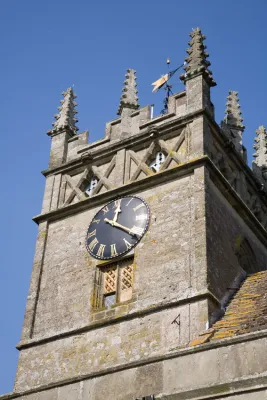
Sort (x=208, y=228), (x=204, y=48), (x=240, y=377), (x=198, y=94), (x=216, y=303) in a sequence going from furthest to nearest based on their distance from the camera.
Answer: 1. (x=204, y=48)
2. (x=198, y=94)
3. (x=208, y=228)
4. (x=216, y=303)
5. (x=240, y=377)

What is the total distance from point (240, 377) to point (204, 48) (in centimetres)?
1098

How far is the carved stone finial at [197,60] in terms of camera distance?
21141mm

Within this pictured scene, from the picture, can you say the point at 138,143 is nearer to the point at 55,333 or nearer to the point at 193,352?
the point at 55,333

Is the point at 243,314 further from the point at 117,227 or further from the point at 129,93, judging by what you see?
the point at 129,93

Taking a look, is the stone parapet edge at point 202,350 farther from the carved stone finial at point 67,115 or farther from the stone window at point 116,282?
the carved stone finial at point 67,115

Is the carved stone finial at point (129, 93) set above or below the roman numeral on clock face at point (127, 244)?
above

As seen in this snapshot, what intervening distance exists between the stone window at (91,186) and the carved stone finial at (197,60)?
11.6ft

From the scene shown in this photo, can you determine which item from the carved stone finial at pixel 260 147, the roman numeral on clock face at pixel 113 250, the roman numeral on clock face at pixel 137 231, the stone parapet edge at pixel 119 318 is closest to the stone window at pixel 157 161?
the roman numeral on clock face at pixel 137 231

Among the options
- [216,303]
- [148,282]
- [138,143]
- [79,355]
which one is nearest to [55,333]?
[79,355]

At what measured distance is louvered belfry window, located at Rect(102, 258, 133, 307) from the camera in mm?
18172

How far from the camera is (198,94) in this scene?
20.6m

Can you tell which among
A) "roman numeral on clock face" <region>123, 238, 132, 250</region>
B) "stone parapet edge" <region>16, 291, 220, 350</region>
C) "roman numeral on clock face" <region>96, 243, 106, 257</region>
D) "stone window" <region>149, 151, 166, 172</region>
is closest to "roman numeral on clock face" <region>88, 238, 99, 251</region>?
"roman numeral on clock face" <region>96, 243, 106, 257</region>

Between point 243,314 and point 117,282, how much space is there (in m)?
3.51

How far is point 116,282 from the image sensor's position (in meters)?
18.5
